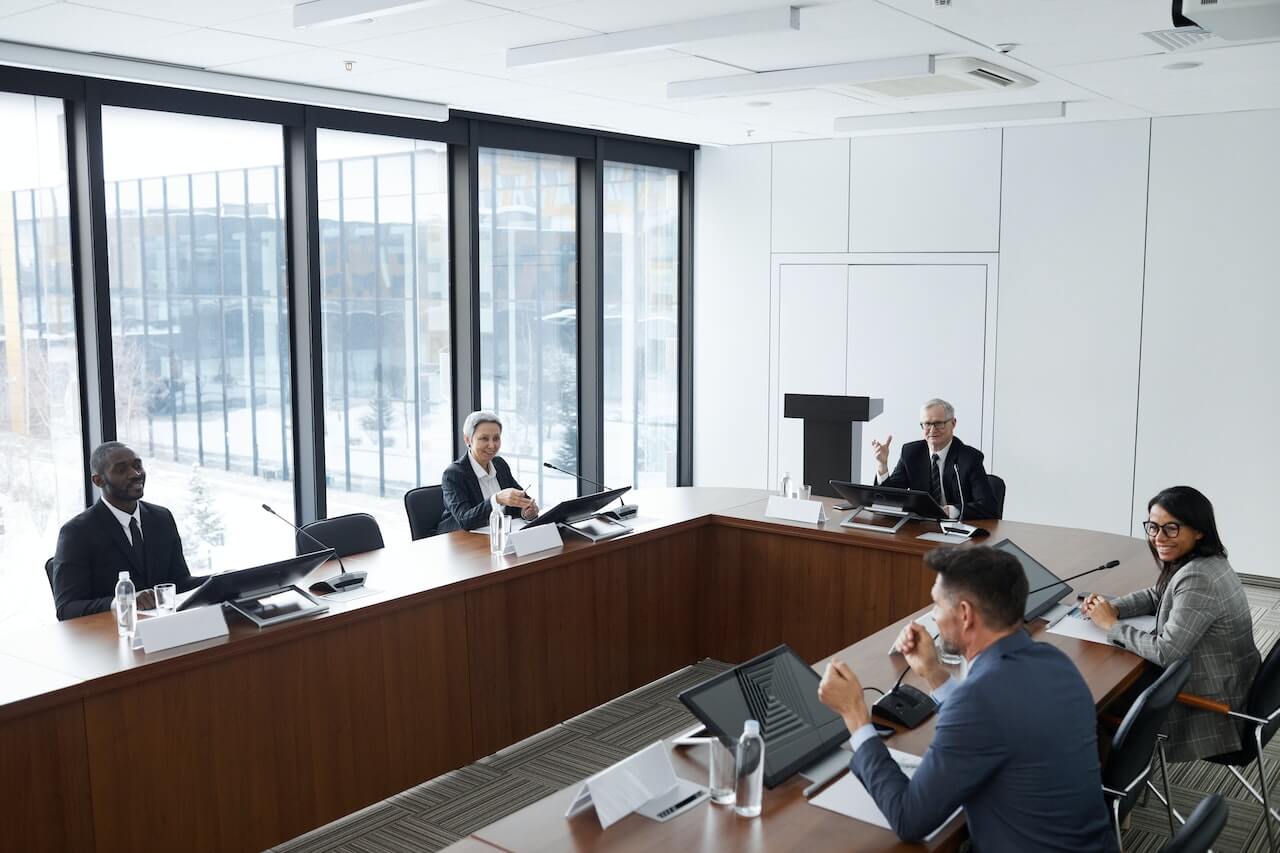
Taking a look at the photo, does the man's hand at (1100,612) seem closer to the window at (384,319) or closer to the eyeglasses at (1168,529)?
the eyeglasses at (1168,529)

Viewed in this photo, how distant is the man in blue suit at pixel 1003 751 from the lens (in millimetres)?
2361

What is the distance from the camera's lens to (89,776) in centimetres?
329

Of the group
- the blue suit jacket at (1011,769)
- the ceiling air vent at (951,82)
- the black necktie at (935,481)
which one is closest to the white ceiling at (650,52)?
the ceiling air vent at (951,82)

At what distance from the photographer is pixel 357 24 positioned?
454 cm

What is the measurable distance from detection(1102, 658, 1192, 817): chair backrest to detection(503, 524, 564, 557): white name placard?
2469mm

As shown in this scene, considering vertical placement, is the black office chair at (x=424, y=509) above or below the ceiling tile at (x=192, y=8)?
below

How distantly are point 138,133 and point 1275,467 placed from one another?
7.08 metres

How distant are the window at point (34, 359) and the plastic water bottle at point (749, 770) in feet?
14.4

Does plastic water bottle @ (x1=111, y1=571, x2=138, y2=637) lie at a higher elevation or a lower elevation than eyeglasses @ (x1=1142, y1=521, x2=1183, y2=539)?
lower

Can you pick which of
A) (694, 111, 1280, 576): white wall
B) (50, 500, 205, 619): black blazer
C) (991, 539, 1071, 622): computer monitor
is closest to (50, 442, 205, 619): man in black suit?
(50, 500, 205, 619): black blazer

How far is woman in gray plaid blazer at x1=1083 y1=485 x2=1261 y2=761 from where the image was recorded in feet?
11.6

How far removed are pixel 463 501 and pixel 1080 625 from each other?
9.49 ft

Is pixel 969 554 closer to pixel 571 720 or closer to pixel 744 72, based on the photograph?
pixel 571 720

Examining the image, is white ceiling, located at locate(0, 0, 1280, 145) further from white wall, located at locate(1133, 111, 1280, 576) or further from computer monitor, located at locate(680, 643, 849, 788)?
computer monitor, located at locate(680, 643, 849, 788)
